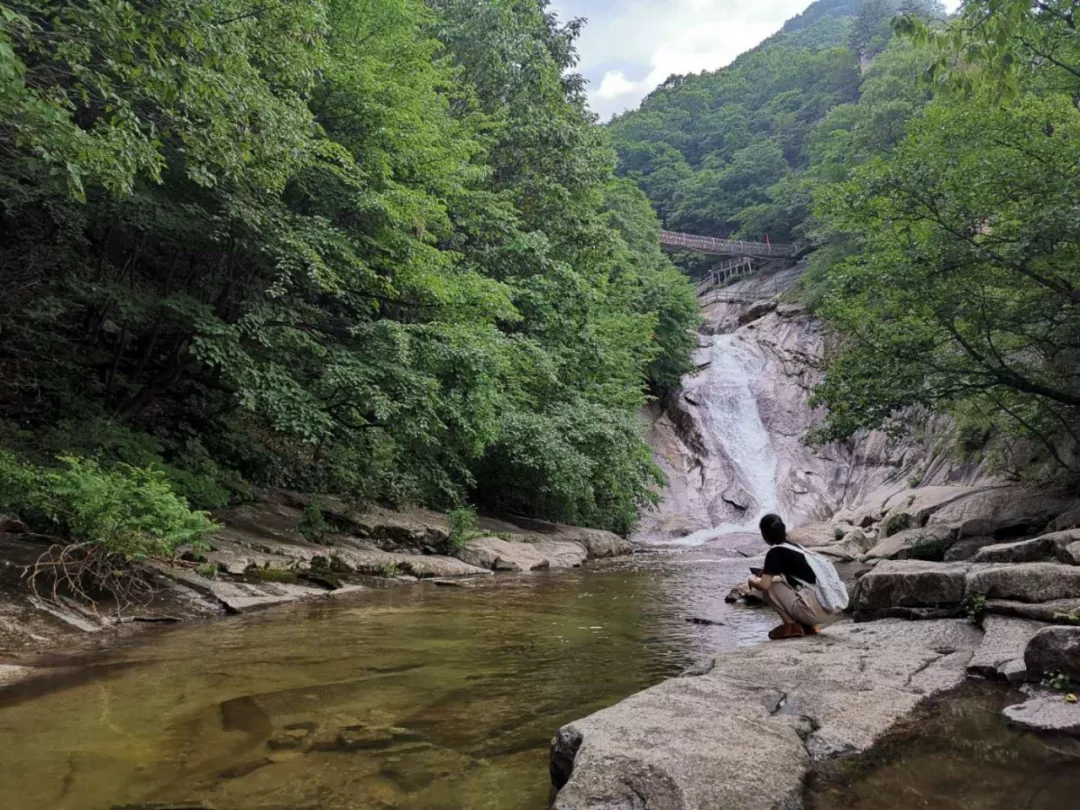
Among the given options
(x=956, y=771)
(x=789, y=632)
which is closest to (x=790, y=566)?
(x=789, y=632)

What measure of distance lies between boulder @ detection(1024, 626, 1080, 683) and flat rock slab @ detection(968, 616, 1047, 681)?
0.09 metres

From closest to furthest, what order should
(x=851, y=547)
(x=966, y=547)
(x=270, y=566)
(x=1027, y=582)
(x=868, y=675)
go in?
(x=868, y=675), (x=1027, y=582), (x=270, y=566), (x=966, y=547), (x=851, y=547)

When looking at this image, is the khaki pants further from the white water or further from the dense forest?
the white water

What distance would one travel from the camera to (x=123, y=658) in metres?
4.83

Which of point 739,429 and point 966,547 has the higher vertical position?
point 739,429

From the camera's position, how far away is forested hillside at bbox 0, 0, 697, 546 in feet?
20.7

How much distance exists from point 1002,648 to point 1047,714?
117 cm

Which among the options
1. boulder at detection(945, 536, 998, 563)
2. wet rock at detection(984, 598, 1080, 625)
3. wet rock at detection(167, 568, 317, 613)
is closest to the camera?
wet rock at detection(984, 598, 1080, 625)

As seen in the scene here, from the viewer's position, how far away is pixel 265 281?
12.7 meters

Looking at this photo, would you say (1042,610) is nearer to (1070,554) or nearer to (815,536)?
(1070,554)

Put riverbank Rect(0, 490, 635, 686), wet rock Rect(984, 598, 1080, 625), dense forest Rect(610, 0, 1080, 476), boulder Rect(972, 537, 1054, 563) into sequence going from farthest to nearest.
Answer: dense forest Rect(610, 0, 1080, 476) → boulder Rect(972, 537, 1054, 563) → riverbank Rect(0, 490, 635, 686) → wet rock Rect(984, 598, 1080, 625)

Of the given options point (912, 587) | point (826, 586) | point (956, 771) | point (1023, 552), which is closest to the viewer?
point (956, 771)

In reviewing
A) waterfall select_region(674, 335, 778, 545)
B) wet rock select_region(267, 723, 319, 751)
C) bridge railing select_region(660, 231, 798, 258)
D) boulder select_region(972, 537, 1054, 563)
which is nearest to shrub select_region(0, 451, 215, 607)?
wet rock select_region(267, 723, 319, 751)

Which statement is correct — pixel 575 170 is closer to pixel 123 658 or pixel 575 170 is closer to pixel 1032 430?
pixel 1032 430
